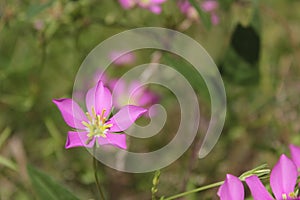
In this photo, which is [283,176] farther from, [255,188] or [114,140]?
[114,140]

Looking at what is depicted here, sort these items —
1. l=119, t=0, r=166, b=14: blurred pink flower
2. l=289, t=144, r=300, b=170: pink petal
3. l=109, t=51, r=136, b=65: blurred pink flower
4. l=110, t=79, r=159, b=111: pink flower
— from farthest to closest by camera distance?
l=109, t=51, r=136, b=65: blurred pink flower < l=110, t=79, r=159, b=111: pink flower < l=119, t=0, r=166, b=14: blurred pink flower < l=289, t=144, r=300, b=170: pink petal

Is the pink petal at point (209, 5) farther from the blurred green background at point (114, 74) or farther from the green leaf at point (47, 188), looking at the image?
the green leaf at point (47, 188)

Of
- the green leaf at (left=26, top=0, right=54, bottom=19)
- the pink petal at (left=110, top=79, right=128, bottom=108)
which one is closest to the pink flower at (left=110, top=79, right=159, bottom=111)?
the pink petal at (left=110, top=79, right=128, bottom=108)

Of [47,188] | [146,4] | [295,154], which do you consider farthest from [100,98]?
[146,4]

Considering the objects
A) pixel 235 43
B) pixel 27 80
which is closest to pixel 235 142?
pixel 235 43

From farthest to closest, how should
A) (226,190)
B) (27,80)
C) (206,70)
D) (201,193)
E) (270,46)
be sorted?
(270,46)
(27,80)
(201,193)
(206,70)
(226,190)

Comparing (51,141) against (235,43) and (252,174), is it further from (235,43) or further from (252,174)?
(252,174)

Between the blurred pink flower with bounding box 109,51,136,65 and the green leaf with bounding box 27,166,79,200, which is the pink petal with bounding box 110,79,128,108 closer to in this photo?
the blurred pink flower with bounding box 109,51,136,65
